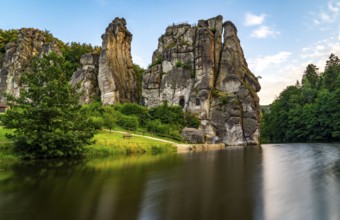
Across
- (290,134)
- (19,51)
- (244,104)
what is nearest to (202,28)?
(244,104)

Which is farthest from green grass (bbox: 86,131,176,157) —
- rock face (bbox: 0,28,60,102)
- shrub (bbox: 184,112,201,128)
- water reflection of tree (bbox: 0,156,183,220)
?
rock face (bbox: 0,28,60,102)

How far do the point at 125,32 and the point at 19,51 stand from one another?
1164 inches

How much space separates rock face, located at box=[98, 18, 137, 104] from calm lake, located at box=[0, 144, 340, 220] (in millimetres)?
46419

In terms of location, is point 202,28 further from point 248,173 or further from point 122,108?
point 248,173

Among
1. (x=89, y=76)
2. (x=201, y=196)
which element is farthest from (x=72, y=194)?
(x=89, y=76)

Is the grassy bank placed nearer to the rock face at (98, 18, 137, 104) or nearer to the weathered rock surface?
the weathered rock surface

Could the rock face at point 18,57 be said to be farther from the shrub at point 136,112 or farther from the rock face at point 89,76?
the shrub at point 136,112

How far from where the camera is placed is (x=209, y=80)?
58.8m

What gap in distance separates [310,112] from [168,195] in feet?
238

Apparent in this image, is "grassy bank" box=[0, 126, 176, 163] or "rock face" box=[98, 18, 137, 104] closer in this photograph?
"grassy bank" box=[0, 126, 176, 163]

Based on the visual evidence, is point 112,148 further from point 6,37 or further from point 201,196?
point 6,37

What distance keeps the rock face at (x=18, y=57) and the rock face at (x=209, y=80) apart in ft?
99.6

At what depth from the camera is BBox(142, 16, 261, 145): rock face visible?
5634 centimetres

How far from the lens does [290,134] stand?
260 ft
